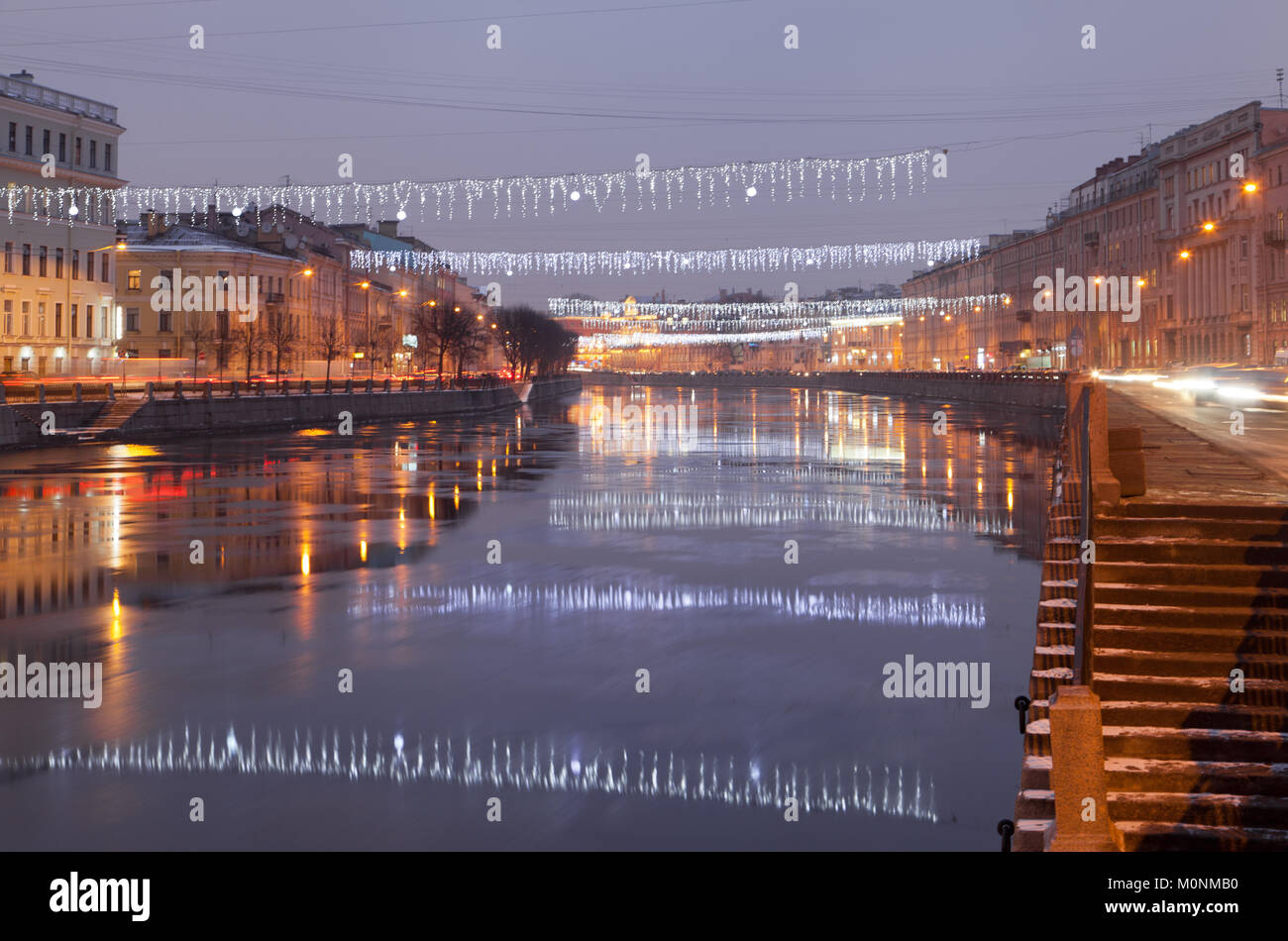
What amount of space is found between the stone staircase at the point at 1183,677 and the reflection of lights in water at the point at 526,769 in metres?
1.11

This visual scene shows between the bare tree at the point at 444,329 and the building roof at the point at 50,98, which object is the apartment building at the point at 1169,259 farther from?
the building roof at the point at 50,98

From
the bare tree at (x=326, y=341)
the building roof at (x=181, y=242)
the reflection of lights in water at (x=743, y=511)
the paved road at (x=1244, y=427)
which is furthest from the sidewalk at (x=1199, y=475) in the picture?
the bare tree at (x=326, y=341)

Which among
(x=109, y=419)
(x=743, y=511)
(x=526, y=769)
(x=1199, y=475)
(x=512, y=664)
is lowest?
(x=526, y=769)

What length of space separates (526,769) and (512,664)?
338 cm

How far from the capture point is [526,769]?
991 centimetres

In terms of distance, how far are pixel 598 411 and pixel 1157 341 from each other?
38978 millimetres

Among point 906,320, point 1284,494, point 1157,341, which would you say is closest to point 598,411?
point 1157,341

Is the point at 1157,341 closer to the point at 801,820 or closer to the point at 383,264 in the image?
the point at 383,264

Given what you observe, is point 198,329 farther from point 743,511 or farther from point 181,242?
point 743,511

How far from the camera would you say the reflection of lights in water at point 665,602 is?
15906mm

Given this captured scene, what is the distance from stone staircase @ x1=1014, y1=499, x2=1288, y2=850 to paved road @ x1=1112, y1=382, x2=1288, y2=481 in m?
4.62

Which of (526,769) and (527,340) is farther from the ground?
(527,340)

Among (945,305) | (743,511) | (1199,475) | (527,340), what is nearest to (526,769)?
(1199,475)

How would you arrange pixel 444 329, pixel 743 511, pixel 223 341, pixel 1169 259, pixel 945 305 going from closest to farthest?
pixel 743 511
pixel 223 341
pixel 1169 259
pixel 444 329
pixel 945 305
